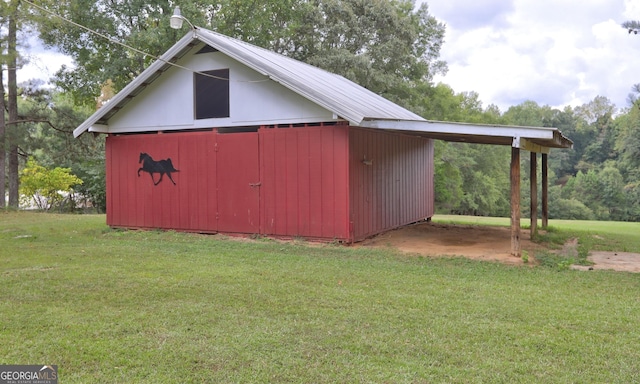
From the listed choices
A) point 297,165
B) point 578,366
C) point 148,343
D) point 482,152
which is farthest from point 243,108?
point 482,152

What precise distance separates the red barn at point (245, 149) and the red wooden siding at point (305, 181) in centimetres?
2

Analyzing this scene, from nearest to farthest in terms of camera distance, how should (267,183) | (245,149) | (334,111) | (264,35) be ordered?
(334,111) < (267,183) < (245,149) < (264,35)

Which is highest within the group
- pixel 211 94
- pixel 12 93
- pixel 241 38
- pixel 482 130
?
pixel 241 38

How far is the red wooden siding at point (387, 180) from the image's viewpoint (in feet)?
34.5

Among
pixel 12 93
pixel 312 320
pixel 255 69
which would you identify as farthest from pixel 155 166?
pixel 12 93

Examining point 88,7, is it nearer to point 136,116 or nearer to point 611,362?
point 136,116

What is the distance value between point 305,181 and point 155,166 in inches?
153

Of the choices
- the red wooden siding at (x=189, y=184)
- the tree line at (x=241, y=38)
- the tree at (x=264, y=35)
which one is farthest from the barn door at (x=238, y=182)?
the tree at (x=264, y=35)

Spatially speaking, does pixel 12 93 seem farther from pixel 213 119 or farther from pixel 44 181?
pixel 213 119

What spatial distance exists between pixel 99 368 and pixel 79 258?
504 centimetres

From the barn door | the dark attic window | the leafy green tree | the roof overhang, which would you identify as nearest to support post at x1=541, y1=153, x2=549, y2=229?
the roof overhang

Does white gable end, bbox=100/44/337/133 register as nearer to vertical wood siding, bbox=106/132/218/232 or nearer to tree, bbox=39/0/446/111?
vertical wood siding, bbox=106/132/218/232

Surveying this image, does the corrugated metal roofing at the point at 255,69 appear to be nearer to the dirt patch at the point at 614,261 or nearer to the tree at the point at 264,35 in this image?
the dirt patch at the point at 614,261

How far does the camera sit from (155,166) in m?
12.0
